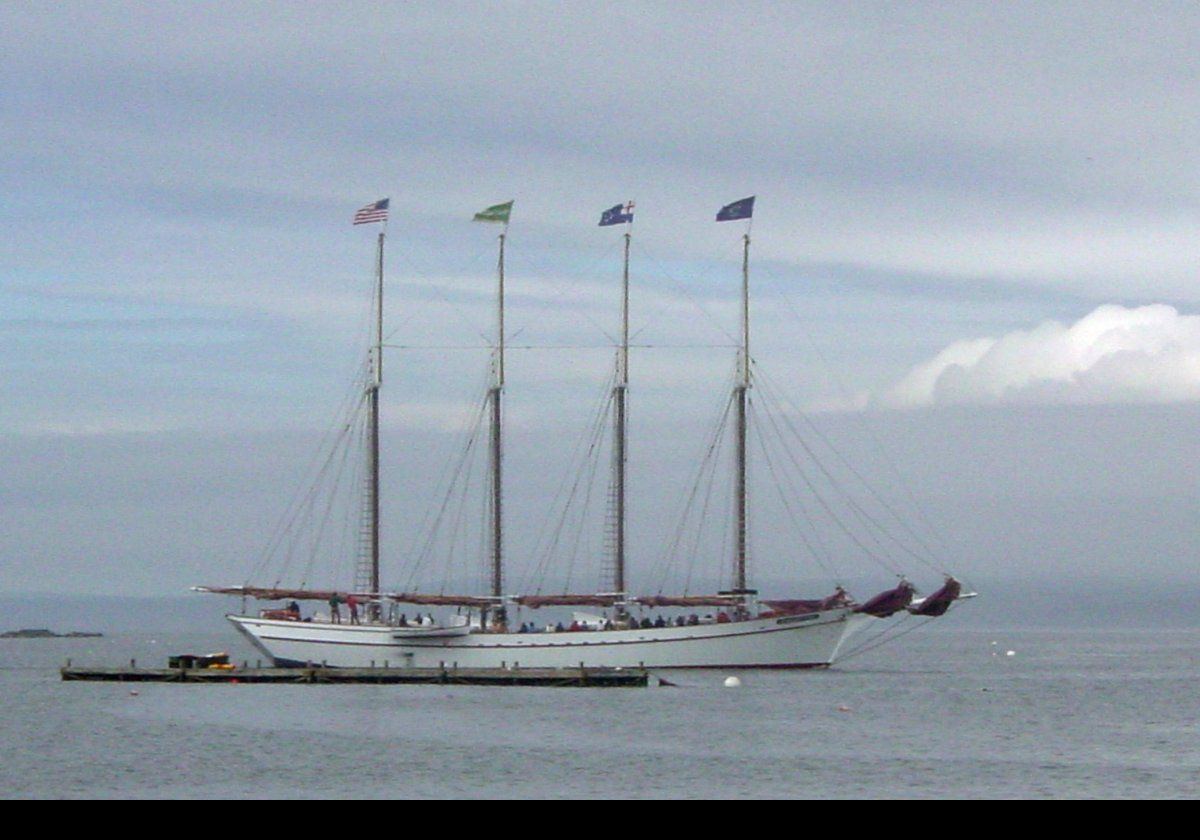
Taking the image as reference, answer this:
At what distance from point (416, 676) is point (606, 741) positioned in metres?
30.5

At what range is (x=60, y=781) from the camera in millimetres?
51875

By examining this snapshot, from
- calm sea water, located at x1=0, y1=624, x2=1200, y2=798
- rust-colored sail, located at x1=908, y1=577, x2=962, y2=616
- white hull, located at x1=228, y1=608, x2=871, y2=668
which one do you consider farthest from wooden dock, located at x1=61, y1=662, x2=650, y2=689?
rust-colored sail, located at x1=908, y1=577, x2=962, y2=616

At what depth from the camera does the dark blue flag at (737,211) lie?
10362cm

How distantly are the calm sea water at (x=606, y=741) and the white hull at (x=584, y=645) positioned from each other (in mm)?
1772

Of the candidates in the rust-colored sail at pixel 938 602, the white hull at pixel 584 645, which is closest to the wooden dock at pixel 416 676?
the white hull at pixel 584 645

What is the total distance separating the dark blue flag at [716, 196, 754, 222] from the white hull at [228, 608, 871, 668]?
2419 centimetres

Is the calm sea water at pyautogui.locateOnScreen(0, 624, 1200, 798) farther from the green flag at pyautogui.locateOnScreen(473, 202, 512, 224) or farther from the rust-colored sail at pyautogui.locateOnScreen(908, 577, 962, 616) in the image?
the green flag at pyautogui.locateOnScreen(473, 202, 512, 224)

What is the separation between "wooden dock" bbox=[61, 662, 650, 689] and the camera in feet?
291

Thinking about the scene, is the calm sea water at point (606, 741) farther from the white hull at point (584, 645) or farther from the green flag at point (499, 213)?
the green flag at point (499, 213)

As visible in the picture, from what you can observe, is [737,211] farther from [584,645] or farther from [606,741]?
[606,741]

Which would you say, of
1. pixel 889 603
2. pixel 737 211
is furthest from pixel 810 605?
pixel 737 211

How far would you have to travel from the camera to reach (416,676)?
91938 millimetres
